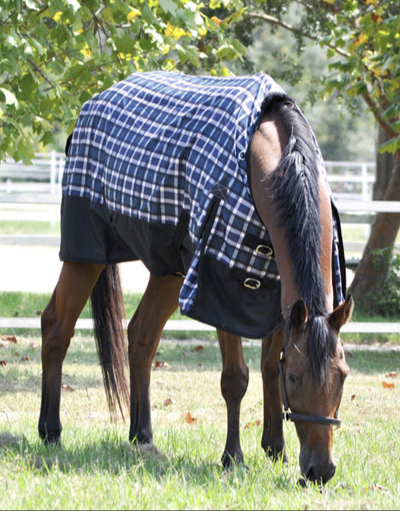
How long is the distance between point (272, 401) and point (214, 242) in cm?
97

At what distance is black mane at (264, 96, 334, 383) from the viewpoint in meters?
3.18

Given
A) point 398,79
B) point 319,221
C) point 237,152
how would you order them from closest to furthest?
1. point 319,221
2. point 237,152
3. point 398,79

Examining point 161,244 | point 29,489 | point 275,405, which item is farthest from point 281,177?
point 29,489

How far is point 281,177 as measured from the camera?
3.54m

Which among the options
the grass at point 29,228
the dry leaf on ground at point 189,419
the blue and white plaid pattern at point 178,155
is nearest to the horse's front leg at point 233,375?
the blue and white plaid pattern at point 178,155

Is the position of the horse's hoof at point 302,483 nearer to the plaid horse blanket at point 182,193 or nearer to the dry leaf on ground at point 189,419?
the plaid horse blanket at point 182,193

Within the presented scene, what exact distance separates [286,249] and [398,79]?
4.95 metres

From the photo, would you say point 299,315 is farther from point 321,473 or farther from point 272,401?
point 272,401

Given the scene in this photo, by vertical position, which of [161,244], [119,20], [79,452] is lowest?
[79,452]

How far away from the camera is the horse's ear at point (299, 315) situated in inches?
125

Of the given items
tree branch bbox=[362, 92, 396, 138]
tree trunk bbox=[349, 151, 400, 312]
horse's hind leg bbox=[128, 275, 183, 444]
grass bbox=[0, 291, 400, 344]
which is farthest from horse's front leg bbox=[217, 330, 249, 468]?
tree branch bbox=[362, 92, 396, 138]

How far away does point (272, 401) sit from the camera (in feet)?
13.9

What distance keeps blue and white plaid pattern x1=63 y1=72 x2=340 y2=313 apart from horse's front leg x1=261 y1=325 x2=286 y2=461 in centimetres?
63

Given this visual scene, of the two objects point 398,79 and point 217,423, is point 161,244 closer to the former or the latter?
point 217,423
